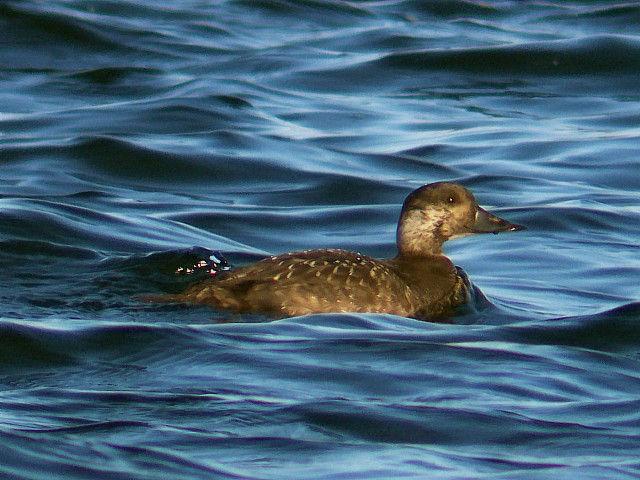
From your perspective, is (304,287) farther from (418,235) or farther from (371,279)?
(418,235)

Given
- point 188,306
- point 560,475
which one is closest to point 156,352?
point 188,306

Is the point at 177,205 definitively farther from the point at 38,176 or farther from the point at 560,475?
the point at 560,475

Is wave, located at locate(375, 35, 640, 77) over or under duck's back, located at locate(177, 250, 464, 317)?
over

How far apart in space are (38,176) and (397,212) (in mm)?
2704

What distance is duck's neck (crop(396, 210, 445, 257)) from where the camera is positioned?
992cm

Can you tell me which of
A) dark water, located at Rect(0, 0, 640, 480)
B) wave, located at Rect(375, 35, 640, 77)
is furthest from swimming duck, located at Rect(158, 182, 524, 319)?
wave, located at Rect(375, 35, 640, 77)

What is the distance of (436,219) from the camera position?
32.6 feet

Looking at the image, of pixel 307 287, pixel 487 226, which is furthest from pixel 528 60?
pixel 307 287

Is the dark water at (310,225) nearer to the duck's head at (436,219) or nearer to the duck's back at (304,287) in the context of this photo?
the duck's back at (304,287)

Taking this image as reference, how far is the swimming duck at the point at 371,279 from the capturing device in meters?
8.80

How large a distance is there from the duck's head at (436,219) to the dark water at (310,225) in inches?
17.5

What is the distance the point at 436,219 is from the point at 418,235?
13cm

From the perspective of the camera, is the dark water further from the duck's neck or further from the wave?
the duck's neck

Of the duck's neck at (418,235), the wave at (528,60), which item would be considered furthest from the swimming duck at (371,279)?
the wave at (528,60)
